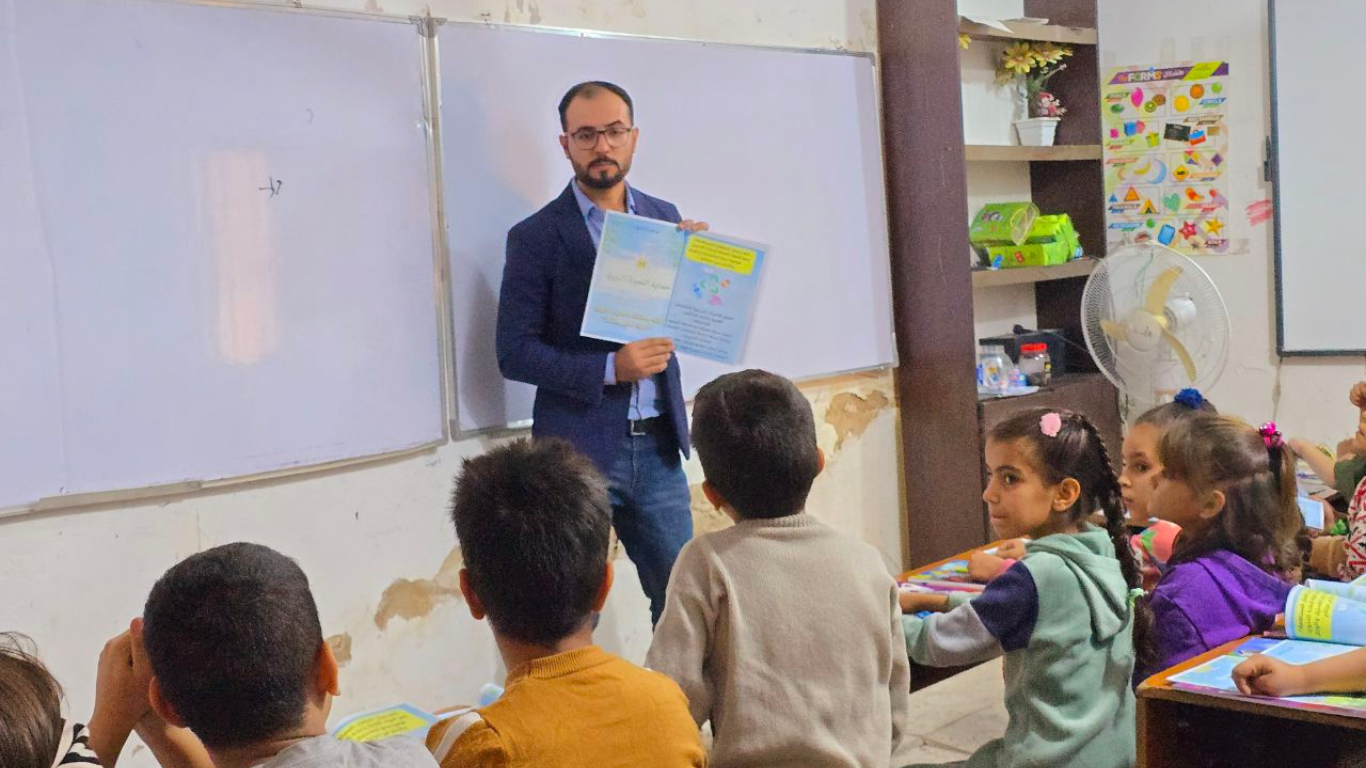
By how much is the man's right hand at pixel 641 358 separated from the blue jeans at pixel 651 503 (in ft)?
0.65

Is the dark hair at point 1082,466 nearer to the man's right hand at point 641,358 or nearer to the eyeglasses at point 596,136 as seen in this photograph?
the man's right hand at point 641,358

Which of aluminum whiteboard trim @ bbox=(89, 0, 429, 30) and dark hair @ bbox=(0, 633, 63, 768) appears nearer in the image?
dark hair @ bbox=(0, 633, 63, 768)

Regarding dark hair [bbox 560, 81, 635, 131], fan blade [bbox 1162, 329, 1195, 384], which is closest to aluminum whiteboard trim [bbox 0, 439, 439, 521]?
dark hair [bbox 560, 81, 635, 131]

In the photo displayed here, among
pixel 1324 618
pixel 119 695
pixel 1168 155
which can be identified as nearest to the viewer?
pixel 119 695

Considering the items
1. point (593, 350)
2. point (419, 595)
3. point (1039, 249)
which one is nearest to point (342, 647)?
point (419, 595)

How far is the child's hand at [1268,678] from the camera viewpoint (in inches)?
74.7

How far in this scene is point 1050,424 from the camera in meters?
2.25

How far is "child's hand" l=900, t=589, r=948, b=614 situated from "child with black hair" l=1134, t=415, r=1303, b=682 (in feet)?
1.33

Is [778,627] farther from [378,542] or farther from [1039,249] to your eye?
[1039,249]

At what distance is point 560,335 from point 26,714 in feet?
6.59

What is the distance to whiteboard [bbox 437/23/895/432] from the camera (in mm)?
3383

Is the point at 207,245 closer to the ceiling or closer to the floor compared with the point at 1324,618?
closer to the ceiling

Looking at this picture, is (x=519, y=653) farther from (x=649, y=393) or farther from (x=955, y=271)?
(x=955, y=271)

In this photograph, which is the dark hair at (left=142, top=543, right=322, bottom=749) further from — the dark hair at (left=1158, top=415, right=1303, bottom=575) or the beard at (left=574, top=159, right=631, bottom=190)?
the beard at (left=574, top=159, right=631, bottom=190)
